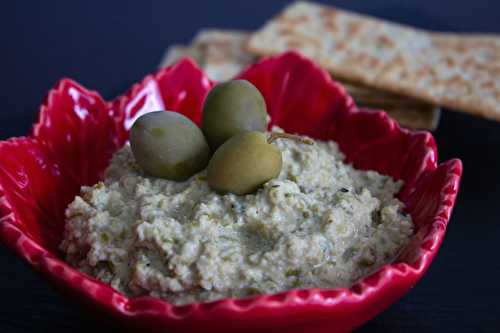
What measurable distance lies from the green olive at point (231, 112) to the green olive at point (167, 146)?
0.08m

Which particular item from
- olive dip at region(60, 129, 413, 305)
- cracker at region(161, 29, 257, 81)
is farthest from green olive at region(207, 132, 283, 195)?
cracker at region(161, 29, 257, 81)

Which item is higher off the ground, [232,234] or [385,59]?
[232,234]

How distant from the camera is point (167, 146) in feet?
5.50

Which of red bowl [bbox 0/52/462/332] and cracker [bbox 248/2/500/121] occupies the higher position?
red bowl [bbox 0/52/462/332]

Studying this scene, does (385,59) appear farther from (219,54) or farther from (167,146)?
Result: (167,146)

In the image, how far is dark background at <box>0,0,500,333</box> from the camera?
1.79m

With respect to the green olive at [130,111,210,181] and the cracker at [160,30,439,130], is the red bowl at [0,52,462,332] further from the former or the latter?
the cracker at [160,30,439,130]

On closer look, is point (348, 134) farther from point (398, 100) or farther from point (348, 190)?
point (398, 100)

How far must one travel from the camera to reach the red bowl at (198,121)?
4.26 feet

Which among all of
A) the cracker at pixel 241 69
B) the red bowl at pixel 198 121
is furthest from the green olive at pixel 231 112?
the cracker at pixel 241 69

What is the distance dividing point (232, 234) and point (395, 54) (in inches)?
74.8

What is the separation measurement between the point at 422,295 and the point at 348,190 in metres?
0.42

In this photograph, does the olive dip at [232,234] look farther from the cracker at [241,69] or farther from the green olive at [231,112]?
the cracker at [241,69]

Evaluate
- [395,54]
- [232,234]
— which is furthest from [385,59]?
[232,234]
